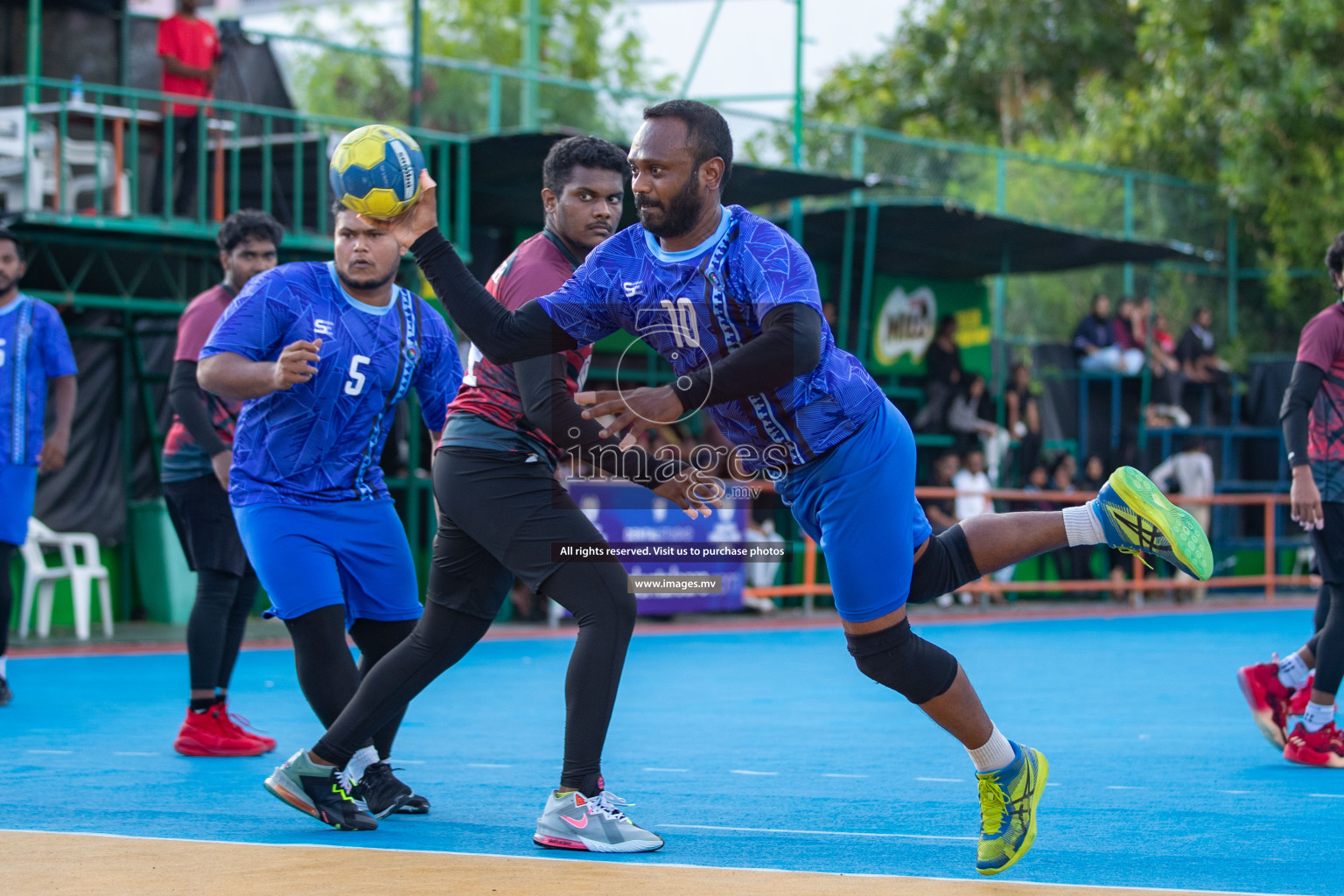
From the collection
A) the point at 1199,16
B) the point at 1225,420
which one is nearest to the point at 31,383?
the point at 1225,420

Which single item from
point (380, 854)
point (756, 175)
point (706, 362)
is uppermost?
point (756, 175)

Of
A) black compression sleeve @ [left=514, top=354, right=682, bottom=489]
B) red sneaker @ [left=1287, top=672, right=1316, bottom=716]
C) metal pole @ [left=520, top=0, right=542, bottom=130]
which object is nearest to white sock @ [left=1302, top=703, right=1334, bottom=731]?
red sneaker @ [left=1287, top=672, right=1316, bottom=716]

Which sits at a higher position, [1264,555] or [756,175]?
[756,175]

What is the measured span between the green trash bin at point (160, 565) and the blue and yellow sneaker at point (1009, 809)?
9924 mm

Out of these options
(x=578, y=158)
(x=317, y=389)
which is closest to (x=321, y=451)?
(x=317, y=389)

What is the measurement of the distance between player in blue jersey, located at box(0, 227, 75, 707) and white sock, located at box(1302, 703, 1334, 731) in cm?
585

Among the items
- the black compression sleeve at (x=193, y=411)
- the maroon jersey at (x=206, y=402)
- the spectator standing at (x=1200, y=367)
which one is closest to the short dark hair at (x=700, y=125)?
the black compression sleeve at (x=193, y=411)

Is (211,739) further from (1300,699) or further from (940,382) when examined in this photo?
(940,382)

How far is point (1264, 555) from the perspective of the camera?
68.4 feet

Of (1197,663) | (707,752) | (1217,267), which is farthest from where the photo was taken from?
(1217,267)

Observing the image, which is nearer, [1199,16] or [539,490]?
[539,490]

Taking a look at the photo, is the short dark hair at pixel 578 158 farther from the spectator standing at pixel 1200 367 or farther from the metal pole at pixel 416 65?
the spectator standing at pixel 1200 367

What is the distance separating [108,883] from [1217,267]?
22395 mm

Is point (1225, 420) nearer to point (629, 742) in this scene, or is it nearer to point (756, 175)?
point (756, 175)
